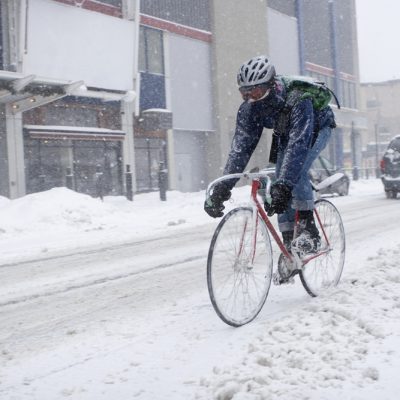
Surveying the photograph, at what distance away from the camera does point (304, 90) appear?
4.01 metres

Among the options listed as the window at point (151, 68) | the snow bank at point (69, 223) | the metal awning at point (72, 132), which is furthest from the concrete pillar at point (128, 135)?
the snow bank at point (69, 223)

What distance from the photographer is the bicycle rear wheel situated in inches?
177

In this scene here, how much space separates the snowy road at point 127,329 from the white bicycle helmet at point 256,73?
61.2 inches

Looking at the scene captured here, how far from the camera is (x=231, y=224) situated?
3699 millimetres

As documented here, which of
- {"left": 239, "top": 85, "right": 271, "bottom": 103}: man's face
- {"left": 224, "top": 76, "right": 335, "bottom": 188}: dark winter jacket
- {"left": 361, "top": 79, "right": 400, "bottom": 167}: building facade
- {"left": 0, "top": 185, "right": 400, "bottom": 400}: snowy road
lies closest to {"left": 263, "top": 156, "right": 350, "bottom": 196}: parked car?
{"left": 0, "top": 185, "right": 400, "bottom": 400}: snowy road

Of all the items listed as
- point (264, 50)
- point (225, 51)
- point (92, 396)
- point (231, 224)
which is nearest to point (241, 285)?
point (231, 224)

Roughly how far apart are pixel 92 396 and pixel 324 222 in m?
2.63

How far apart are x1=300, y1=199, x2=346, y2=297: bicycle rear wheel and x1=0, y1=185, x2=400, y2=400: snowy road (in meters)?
0.14

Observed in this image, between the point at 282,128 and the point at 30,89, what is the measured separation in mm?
13961

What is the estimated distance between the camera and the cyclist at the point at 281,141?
3.82 m

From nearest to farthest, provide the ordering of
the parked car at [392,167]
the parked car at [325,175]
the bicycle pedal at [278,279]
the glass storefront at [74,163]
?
the bicycle pedal at [278,279]
the parked car at [392,167]
the parked car at [325,175]
the glass storefront at [74,163]

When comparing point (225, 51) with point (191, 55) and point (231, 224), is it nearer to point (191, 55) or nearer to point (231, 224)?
point (191, 55)

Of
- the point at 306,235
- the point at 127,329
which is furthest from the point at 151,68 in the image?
the point at 127,329

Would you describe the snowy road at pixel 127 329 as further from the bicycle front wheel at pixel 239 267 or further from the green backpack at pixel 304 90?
the green backpack at pixel 304 90
